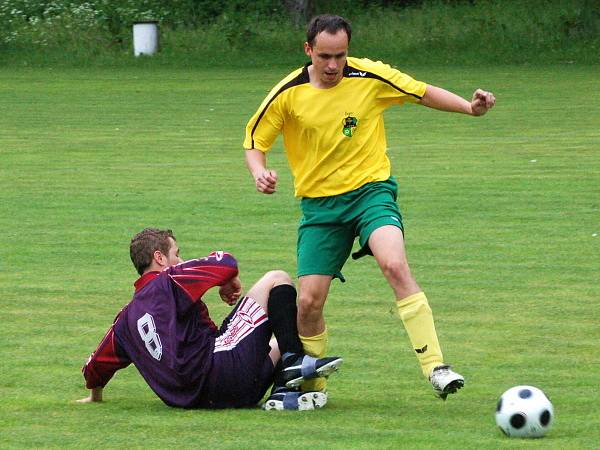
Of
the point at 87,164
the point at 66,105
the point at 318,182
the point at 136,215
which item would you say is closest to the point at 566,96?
the point at 66,105

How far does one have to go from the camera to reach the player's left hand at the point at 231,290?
6.70 m

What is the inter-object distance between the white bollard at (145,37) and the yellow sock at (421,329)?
96.9 feet

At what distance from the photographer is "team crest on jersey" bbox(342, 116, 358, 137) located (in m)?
7.10

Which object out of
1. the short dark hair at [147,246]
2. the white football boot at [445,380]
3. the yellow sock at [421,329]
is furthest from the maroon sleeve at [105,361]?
the white football boot at [445,380]

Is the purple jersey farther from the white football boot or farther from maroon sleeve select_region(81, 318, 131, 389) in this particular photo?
the white football boot

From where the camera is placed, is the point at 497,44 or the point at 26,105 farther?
the point at 497,44

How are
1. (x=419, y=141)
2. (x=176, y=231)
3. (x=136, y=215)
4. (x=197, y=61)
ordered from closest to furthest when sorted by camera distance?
(x=176, y=231)
(x=136, y=215)
(x=419, y=141)
(x=197, y=61)

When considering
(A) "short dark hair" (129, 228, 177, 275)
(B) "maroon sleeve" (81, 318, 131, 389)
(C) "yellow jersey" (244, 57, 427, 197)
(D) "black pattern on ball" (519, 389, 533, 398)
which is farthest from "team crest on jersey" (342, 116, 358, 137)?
(D) "black pattern on ball" (519, 389, 533, 398)

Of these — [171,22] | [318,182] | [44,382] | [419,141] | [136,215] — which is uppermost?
[318,182]

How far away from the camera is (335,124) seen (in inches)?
279

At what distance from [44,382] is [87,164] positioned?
10.8m

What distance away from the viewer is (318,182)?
7.13m

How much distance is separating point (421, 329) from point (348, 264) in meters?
4.69

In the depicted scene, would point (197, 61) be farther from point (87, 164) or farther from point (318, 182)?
point (318, 182)
